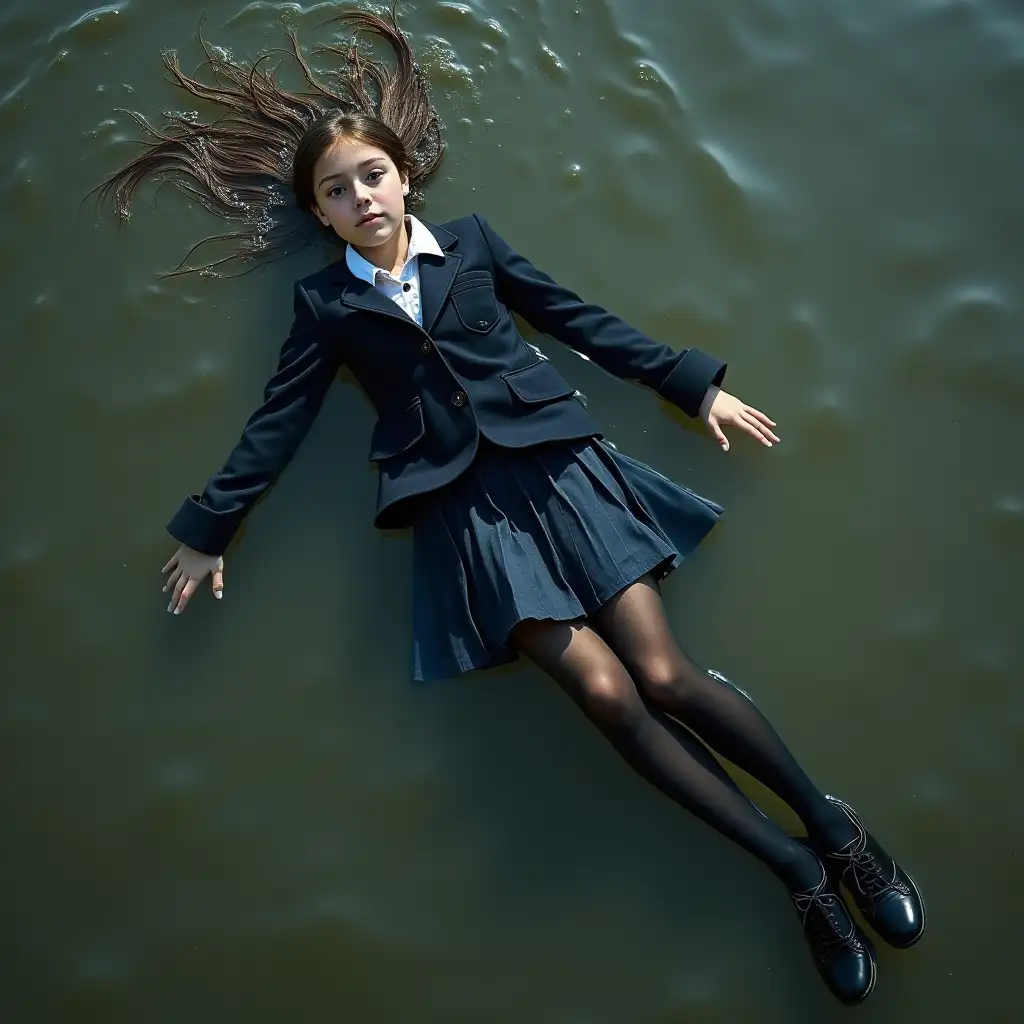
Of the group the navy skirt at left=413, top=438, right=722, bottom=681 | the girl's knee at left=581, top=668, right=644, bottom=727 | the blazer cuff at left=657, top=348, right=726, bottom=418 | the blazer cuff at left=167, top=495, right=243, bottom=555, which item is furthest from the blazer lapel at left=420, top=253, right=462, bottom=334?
the girl's knee at left=581, top=668, right=644, bottom=727

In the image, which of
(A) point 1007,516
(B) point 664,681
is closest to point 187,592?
(B) point 664,681

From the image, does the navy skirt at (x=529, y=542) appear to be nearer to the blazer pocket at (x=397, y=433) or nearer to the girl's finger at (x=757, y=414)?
the blazer pocket at (x=397, y=433)

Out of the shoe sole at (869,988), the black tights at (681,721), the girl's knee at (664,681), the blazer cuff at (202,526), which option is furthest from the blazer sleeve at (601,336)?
the shoe sole at (869,988)

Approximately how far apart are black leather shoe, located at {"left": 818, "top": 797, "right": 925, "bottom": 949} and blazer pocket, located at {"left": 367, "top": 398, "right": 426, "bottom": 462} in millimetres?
1394

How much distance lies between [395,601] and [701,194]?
1512mm

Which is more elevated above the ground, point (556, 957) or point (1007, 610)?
point (1007, 610)

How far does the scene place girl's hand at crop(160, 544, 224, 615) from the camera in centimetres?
270

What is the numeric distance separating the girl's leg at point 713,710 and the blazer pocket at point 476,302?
778 mm

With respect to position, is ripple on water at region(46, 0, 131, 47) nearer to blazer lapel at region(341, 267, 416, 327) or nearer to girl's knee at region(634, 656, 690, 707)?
blazer lapel at region(341, 267, 416, 327)

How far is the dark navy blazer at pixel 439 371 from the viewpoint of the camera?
2561mm

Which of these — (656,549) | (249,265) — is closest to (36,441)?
(249,265)

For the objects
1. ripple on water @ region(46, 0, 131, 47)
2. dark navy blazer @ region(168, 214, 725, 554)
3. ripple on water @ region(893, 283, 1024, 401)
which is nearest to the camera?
dark navy blazer @ region(168, 214, 725, 554)

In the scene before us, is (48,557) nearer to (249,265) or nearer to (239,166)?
(249,265)

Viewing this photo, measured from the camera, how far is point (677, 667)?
7.82ft
